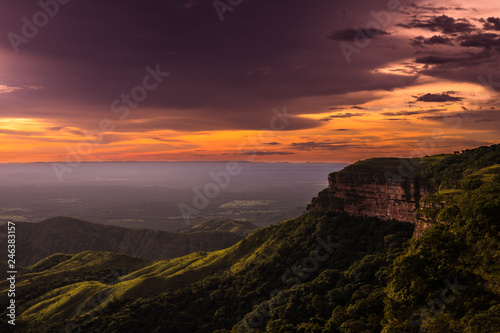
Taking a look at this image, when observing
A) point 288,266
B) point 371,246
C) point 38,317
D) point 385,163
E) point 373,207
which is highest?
point 385,163

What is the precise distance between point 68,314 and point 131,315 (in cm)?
2670

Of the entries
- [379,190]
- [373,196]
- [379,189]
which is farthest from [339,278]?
[379,189]

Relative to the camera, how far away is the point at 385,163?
354 ft

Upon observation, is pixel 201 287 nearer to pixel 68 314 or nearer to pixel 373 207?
pixel 68 314

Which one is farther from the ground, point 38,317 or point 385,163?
point 385,163

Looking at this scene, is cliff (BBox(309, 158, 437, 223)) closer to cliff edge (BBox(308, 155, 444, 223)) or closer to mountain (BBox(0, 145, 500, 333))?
cliff edge (BBox(308, 155, 444, 223))

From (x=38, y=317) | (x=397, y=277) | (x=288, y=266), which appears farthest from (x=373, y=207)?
(x=38, y=317)

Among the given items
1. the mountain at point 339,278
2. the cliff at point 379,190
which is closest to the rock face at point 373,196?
the cliff at point 379,190

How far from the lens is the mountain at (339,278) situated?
4641 centimetres

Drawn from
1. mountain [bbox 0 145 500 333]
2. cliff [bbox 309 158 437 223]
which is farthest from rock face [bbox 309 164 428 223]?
mountain [bbox 0 145 500 333]

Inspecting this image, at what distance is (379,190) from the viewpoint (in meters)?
98.8

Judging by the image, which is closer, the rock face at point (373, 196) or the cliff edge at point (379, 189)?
the rock face at point (373, 196)

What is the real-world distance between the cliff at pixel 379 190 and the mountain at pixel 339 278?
45cm

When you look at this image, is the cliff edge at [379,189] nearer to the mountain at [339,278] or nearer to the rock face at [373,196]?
the rock face at [373,196]
